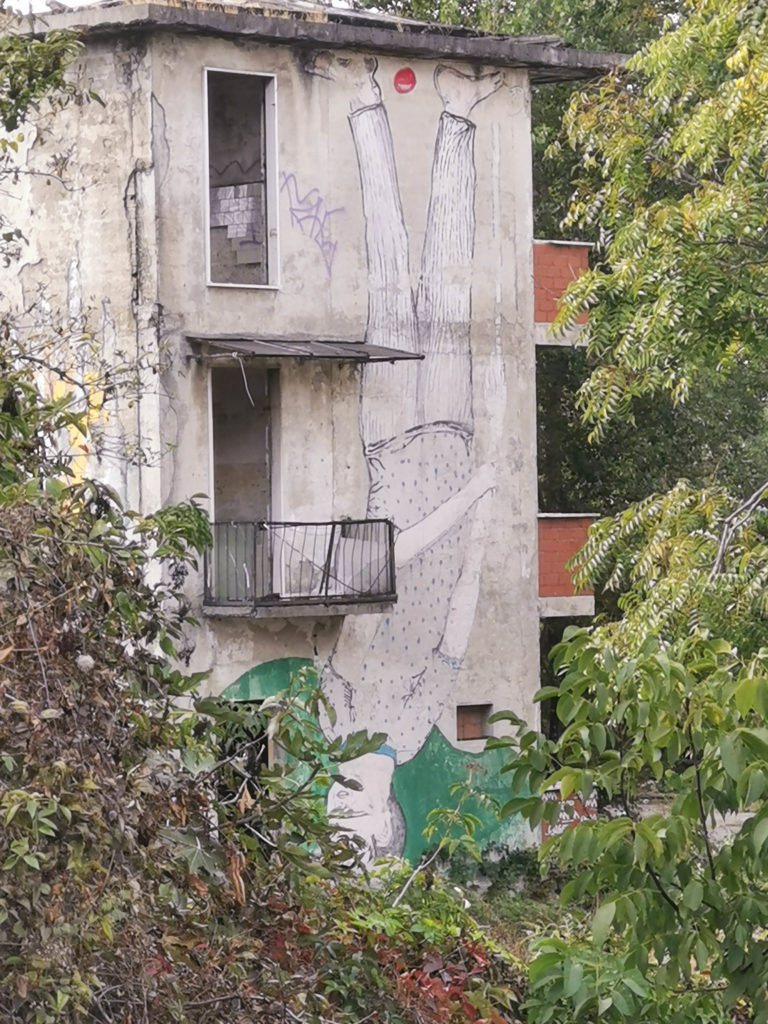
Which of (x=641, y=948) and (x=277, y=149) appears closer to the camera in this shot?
(x=641, y=948)

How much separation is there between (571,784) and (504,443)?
15.0m

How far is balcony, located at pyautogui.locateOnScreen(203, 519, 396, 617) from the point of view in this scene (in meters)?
18.1

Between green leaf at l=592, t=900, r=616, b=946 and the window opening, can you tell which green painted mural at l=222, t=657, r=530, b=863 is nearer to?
the window opening

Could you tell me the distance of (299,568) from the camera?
1850cm

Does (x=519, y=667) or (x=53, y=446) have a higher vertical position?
(x=53, y=446)

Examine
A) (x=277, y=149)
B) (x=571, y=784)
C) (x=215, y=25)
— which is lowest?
(x=571, y=784)

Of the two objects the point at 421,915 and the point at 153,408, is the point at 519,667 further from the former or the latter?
the point at 421,915

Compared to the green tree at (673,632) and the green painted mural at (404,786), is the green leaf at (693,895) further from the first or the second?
the green painted mural at (404,786)

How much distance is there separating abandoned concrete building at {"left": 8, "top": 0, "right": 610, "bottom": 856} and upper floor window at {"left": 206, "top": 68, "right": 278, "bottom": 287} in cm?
3

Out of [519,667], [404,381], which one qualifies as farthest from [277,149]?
[519,667]

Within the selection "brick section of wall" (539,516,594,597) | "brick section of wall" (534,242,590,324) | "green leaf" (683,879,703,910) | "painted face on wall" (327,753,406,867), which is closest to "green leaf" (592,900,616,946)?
"green leaf" (683,879,703,910)

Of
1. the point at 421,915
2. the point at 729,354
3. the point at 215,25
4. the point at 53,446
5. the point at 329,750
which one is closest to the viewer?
the point at 329,750

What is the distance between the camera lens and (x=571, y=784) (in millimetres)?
5426

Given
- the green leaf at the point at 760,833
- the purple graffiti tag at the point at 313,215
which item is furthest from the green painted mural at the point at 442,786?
the green leaf at the point at 760,833
